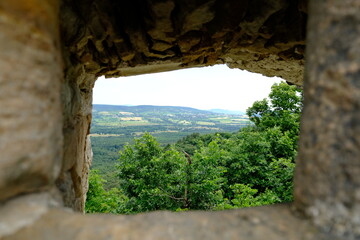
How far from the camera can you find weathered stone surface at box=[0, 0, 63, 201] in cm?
99

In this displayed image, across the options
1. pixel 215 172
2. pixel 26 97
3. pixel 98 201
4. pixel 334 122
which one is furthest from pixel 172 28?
pixel 98 201

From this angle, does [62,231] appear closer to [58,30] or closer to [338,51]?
[58,30]

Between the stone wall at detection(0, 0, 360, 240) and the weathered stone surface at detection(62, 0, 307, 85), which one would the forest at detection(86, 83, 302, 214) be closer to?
the weathered stone surface at detection(62, 0, 307, 85)

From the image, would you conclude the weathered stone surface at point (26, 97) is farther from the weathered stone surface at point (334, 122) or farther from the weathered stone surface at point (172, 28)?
the weathered stone surface at point (334, 122)

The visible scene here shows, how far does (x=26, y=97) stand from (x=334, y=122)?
1295 millimetres

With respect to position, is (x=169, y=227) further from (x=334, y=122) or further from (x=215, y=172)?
(x=215, y=172)

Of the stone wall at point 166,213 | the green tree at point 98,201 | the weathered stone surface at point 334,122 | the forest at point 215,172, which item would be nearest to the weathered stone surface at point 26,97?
the stone wall at point 166,213

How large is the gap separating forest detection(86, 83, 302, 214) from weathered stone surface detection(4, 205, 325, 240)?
594 cm

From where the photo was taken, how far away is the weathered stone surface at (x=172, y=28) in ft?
5.00

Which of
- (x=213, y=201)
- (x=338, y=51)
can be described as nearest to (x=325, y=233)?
(x=338, y=51)

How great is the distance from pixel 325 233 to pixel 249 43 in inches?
62.5

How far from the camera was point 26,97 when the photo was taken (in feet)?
3.42

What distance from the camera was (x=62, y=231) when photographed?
1.01 meters

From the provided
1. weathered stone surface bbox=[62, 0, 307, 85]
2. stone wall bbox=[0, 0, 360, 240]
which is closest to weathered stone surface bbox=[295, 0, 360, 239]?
stone wall bbox=[0, 0, 360, 240]
